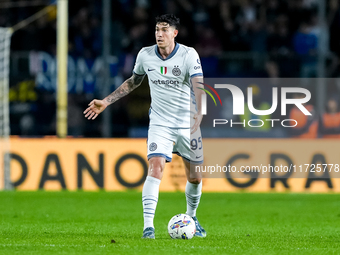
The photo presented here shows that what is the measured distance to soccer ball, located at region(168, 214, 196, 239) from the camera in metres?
6.65

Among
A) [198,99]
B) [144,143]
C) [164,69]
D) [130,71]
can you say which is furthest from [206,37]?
[198,99]

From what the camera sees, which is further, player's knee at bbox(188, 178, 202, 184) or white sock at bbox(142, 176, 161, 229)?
player's knee at bbox(188, 178, 202, 184)

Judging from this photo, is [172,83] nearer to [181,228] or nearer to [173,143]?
[173,143]

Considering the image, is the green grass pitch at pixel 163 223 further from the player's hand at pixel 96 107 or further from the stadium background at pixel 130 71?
the player's hand at pixel 96 107

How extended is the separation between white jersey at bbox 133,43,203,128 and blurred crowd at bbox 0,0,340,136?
8.21m

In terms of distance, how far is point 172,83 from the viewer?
273 inches

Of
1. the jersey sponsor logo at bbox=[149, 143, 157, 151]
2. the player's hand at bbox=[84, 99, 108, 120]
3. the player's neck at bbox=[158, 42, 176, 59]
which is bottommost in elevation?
the jersey sponsor logo at bbox=[149, 143, 157, 151]

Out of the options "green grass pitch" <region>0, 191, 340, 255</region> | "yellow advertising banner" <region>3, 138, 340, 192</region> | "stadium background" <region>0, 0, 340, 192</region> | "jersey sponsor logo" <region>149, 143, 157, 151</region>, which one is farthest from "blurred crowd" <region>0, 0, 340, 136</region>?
"jersey sponsor logo" <region>149, 143, 157, 151</region>

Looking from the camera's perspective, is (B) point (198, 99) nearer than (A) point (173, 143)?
Yes

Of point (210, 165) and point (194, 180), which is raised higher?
point (194, 180)

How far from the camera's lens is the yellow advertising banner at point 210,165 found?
43.7 ft

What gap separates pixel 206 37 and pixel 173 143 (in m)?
10.1

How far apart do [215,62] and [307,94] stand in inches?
86.7

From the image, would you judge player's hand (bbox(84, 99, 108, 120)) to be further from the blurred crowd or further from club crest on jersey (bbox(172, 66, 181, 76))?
the blurred crowd
